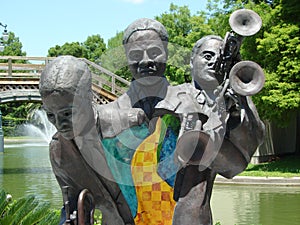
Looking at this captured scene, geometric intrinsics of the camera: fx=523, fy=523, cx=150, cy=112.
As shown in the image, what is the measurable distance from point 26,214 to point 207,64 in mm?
4298

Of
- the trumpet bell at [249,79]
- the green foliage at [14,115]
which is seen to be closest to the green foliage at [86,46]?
the green foliage at [14,115]

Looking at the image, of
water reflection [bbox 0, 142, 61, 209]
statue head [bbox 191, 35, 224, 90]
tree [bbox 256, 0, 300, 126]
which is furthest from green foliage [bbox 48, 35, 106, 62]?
statue head [bbox 191, 35, 224, 90]

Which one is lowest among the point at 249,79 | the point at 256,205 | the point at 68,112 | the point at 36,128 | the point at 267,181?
the point at 256,205

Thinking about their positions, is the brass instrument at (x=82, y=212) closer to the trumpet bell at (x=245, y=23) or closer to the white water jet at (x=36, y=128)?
the trumpet bell at (x=245, y=23)

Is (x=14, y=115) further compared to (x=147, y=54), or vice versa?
(x=14, y=115)

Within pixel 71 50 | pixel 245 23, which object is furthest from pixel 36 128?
pixel 245 23

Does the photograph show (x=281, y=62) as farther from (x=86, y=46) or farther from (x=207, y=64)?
(x=86, y=46)

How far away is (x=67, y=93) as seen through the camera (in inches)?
102

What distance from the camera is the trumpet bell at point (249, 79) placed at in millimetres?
2684

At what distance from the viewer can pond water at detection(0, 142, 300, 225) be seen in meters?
10.3

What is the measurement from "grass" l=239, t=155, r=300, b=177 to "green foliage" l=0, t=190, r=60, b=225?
34.7ft

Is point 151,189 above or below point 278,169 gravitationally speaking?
above

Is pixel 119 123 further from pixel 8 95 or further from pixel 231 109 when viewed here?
pixel 8 95

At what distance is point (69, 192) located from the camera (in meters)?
2.95
